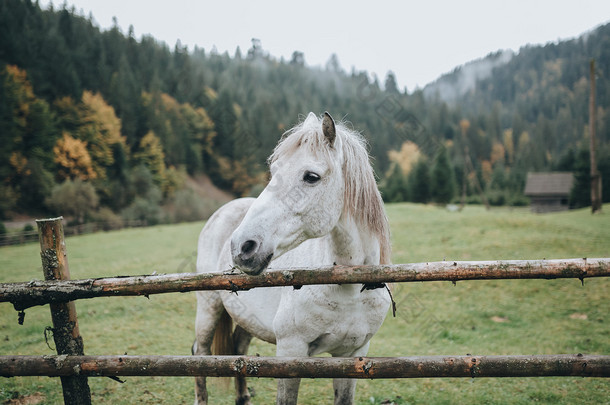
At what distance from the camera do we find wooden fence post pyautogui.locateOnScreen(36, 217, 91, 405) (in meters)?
2.60

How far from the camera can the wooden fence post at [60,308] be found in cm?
260

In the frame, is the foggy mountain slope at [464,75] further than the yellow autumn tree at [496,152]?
Yes

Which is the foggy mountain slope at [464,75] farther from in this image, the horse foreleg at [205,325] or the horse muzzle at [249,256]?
the horse muzzle at [249,256]

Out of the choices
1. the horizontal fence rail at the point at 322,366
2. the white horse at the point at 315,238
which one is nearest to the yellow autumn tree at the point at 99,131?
the horizontal fence rail at the point at 322,366

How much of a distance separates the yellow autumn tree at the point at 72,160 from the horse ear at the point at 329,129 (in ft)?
145

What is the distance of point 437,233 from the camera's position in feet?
44.5

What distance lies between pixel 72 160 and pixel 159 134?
1432 centimetres

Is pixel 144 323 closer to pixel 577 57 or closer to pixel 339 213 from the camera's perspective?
pixel 339 213

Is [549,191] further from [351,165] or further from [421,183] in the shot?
[351,165]

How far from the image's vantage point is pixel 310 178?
215cm

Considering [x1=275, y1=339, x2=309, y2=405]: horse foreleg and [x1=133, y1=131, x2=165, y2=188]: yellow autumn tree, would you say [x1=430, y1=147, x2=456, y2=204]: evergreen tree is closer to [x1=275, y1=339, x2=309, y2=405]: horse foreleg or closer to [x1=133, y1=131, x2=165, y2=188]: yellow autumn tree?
[x1=133, y1=131, x2=165, y2=188]: yellow autumn tree

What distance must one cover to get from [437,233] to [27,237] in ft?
81.3

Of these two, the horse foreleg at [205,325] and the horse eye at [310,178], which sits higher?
the horse eye at [310,178]

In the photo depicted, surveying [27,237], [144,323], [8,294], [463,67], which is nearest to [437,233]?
[144,323]
